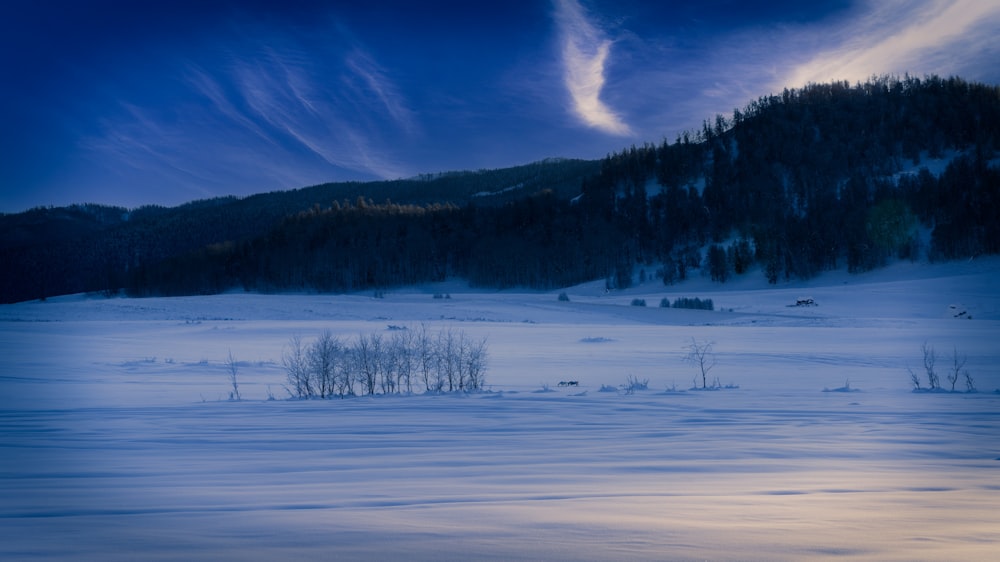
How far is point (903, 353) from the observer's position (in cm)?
2097

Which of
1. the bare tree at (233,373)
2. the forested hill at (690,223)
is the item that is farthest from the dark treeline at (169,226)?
the bare tree at (233,373)

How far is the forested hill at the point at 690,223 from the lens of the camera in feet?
269

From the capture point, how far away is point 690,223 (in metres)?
103

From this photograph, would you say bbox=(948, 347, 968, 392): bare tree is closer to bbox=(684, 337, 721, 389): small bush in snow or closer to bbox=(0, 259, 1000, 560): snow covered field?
bbox=(0, 259, 1000, 560): snow covered field

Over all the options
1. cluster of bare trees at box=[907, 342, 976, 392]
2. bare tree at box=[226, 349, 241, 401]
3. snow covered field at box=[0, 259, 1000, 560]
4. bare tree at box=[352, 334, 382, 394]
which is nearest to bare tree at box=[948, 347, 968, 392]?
cluster of bare trees at box=[907, 342, 976, 392]

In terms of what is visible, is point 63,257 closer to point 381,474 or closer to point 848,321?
point 848,321

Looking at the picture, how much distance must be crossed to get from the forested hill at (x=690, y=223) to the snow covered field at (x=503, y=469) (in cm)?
7054

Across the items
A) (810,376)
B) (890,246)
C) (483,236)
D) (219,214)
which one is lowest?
(810,376)

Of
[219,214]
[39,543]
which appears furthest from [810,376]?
[219,214]

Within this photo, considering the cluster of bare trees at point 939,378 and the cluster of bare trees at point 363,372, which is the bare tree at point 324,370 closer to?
the cluster of bare trees at point 363,372

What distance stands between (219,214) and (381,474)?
163596 millimetres

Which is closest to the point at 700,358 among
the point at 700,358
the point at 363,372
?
the point at 700,358

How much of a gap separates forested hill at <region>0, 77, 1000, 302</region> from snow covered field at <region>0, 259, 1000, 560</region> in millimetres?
70535

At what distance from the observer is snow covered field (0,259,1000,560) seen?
3889 mm
